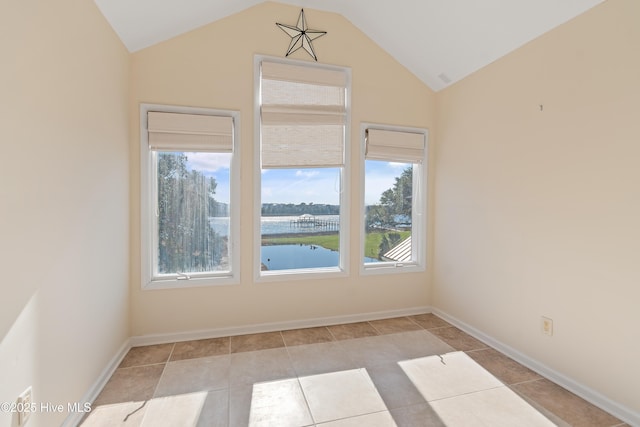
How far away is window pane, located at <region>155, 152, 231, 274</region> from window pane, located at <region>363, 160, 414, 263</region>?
152 centimetres

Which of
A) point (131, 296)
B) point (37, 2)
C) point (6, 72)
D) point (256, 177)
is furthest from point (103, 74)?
point (131, 296)

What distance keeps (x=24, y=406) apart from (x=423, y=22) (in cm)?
367

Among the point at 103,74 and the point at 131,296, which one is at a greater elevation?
the point at 103,74

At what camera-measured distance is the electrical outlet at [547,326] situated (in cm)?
228

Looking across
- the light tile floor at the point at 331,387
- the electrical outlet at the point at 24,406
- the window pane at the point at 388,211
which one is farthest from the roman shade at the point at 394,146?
the electrical outlet at the point at 24,406

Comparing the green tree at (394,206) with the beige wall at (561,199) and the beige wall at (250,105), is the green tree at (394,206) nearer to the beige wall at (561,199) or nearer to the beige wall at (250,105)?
the beige wall at (250,105)

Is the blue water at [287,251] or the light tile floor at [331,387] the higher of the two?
the blue water at [287,251]

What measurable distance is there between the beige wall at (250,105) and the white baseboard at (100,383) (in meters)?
0.23

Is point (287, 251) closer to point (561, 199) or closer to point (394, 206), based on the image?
point (394, 206)

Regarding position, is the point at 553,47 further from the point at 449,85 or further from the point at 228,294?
the point at 228,294

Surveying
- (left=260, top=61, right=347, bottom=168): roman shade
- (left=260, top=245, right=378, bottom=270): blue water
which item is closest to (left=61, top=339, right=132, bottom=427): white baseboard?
(left=260, top=245, right=378, bottom=270): blue water

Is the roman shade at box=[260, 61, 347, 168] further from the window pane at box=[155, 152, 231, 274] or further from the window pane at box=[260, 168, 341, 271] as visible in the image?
the window pane at box=[155, 152, 231, 274]

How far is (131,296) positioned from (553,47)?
13.0 ft

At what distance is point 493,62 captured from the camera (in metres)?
2.76
